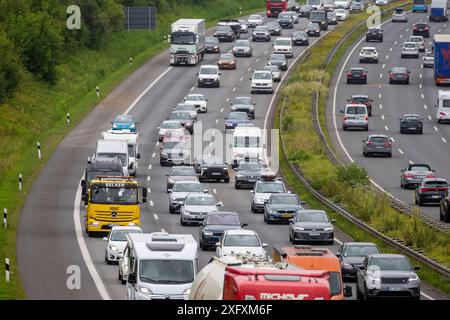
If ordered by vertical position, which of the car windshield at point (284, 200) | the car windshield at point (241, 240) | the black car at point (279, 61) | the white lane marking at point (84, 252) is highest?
the black car at point (279, 61)

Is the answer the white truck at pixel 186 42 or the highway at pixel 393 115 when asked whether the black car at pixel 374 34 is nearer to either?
the highway at pixel 393 115

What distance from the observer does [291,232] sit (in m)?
50.9

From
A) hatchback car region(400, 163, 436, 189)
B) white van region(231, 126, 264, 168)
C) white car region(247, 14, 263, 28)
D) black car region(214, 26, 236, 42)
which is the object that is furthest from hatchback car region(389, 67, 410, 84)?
hatchback car region(400, 163, 436, 189)

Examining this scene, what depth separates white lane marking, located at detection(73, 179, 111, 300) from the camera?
1516 inches

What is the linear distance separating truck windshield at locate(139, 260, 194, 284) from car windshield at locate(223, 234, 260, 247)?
12.3 metres

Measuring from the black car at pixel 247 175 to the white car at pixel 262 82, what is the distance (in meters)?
31.6

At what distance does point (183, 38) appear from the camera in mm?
109000

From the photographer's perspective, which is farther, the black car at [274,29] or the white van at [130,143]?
the black car at [274,29]

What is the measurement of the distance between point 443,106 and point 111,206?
45.0m

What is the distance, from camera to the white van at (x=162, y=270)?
102 ft

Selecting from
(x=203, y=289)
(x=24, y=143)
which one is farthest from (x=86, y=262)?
(x=24, y=143)

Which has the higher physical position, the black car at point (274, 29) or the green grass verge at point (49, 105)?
the black car at point (274, 29)

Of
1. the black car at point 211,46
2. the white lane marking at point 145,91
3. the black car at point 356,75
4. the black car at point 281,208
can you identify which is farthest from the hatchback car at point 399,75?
the black car at point 281,208

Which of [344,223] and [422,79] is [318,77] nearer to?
[422,79]
